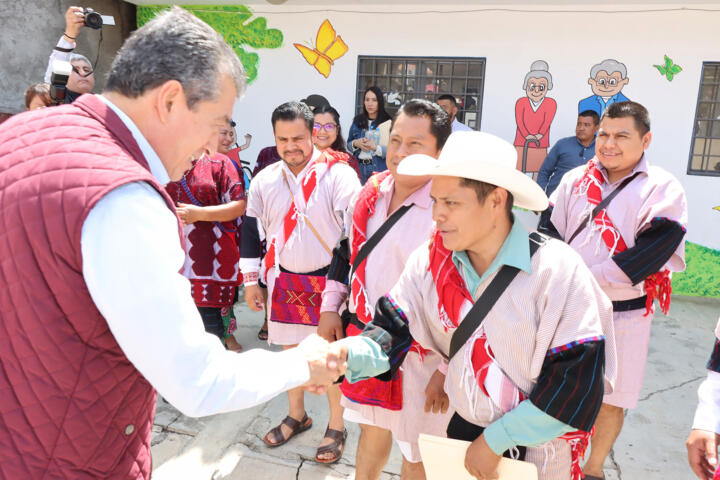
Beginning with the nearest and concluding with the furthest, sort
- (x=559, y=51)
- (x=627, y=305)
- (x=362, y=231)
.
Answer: (x=362, y=231)
(x=627, y=305)
(x=559, y=51)

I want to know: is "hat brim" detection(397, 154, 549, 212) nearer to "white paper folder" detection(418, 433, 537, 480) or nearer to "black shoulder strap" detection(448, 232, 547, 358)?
"black shoulder strap" detection(448, 232, 547, 358)

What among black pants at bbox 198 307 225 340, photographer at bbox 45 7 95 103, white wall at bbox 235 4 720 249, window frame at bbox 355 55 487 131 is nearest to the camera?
black pants at bbox 198 307 225 340

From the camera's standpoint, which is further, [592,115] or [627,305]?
[592,115]

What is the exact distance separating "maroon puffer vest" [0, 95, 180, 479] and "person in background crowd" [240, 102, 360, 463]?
1796 millimetres

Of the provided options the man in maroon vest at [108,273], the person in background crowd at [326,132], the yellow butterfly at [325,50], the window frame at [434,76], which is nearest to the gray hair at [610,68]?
the window frame at [434,76]

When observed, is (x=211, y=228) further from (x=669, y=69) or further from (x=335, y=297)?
(x=669, y=69)

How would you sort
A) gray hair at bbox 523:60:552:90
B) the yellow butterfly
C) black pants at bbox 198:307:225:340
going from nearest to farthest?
black pants at bbox 198:307:225:340, gray hair at bbox 523:60:552:90, the yellow butterfly

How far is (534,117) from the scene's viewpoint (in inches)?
254

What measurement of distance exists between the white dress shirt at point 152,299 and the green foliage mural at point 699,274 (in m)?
6.63

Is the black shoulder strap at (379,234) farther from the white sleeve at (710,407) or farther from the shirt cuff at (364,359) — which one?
the white sleeve at (710,407)

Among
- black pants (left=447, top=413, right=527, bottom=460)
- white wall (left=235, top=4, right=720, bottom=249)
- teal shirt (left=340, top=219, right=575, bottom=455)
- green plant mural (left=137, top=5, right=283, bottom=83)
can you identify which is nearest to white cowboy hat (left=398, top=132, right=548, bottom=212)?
teal shirt (left=340, top=219, right=575, bottom=455)

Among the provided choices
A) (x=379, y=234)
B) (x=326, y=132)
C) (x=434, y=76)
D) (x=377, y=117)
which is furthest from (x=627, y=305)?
(x=434, y=76)

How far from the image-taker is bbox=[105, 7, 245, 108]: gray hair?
1.15 metres

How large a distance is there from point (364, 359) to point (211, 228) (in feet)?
7.54
